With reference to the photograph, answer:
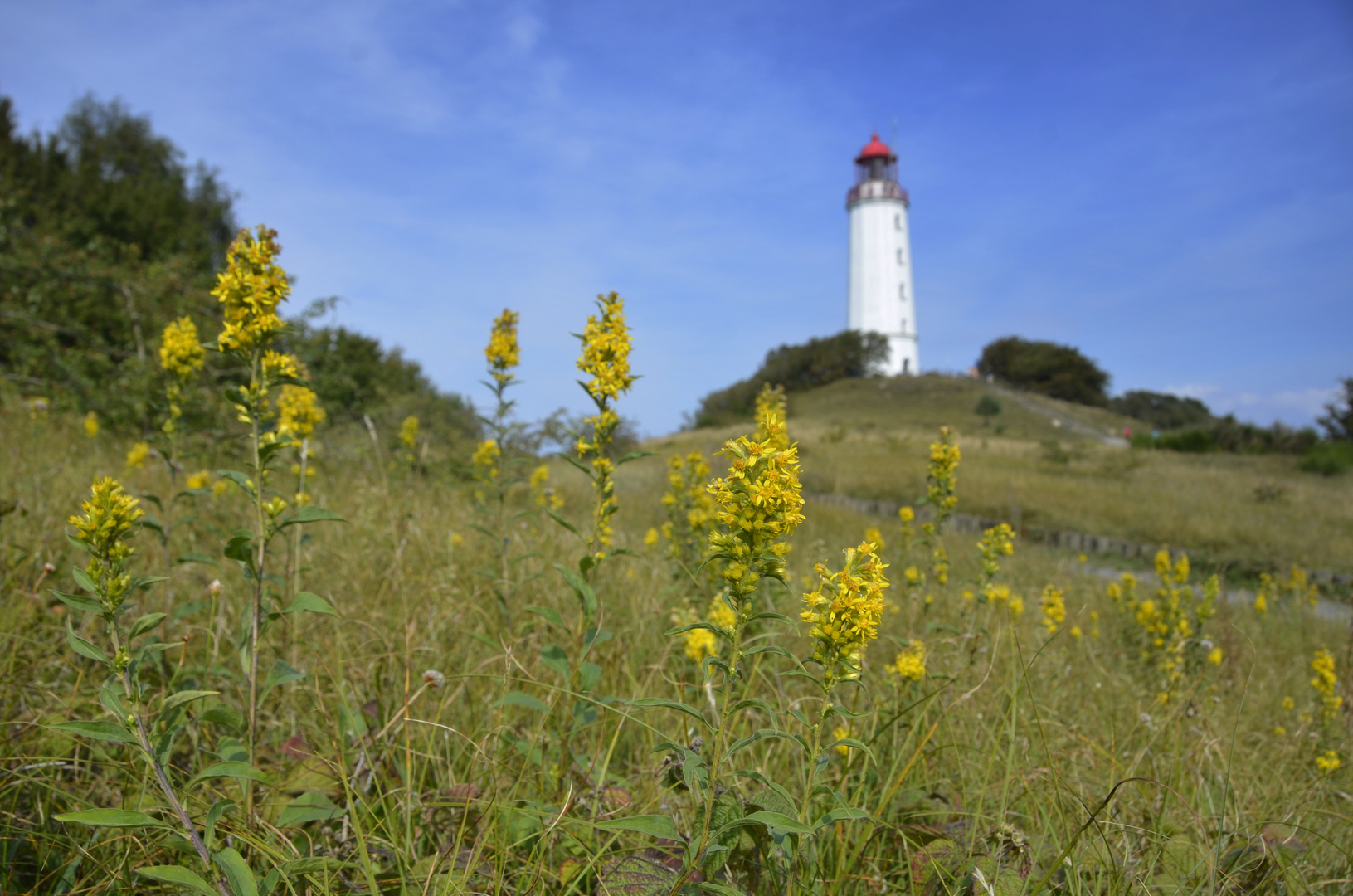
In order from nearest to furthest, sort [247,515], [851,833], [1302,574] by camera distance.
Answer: [851,833] < [247,515] < [1302,574]

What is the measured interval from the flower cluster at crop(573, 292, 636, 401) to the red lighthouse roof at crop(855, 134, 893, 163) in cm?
4509

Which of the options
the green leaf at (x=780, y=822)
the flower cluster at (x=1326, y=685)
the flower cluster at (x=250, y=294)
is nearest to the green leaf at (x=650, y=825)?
the green leaf at (x=780, y=822)

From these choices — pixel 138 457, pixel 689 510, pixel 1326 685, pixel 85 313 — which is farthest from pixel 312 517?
pixel 85 313

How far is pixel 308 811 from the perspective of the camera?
5.24 ft

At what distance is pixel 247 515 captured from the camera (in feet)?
15.9

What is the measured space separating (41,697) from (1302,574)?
29.2ft

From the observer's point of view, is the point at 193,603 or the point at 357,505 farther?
the point at 357,505

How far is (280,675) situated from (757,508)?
127 cm

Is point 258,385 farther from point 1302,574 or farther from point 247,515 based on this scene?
point 1302,574

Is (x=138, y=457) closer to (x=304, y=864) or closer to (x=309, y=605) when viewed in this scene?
(x=309, y=605)

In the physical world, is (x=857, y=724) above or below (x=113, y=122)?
below

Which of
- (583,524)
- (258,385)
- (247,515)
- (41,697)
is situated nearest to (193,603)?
(41,697)

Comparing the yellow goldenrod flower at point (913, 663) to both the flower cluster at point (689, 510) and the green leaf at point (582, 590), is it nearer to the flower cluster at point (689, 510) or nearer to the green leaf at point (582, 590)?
the green leaf at point (582, 590)

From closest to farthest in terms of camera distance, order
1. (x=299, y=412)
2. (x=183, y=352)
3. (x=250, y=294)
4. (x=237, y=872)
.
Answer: (x=237, y=872) < (x=250, y=294) < (x=183, y=352) < (x=299, y=412)
